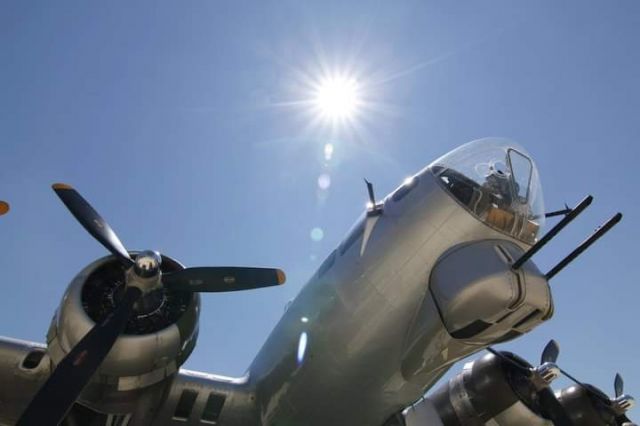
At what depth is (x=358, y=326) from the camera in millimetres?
6781

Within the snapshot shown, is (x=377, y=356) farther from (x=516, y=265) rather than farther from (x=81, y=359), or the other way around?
(x=81, y=359)

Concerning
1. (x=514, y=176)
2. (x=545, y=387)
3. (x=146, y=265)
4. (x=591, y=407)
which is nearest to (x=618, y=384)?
(x=591, y=407)

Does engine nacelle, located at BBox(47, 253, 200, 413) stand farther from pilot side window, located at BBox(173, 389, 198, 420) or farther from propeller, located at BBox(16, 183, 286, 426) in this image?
pilot side window, located at BBox(173, 389, 198, 420)

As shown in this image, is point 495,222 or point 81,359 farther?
point 81,359

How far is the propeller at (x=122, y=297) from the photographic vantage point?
619cm

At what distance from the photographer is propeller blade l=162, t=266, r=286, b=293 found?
779 centimetres

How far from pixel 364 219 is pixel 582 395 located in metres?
6.69

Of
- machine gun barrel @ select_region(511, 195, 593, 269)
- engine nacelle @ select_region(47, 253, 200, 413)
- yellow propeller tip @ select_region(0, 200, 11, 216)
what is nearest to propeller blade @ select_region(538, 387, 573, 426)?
machine gun barrel @ select_region(511, 195, 593, 269)

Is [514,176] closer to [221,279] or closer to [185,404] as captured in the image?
[221,279]

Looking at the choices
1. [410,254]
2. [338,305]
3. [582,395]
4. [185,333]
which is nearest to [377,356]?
[338,305]

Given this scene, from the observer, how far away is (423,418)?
7.65 metres

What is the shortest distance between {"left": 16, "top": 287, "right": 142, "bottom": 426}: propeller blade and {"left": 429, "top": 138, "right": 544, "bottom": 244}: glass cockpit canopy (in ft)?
15.2

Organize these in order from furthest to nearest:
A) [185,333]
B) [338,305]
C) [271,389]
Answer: [271,389] → [185,333] → [338,305]

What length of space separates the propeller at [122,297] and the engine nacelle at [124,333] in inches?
9.6
